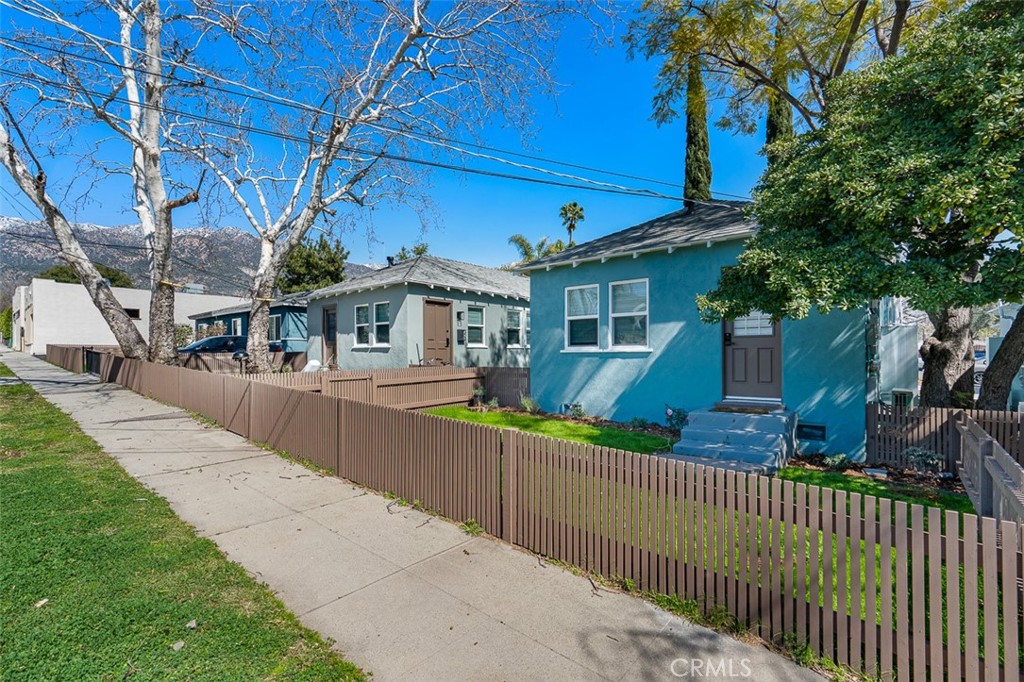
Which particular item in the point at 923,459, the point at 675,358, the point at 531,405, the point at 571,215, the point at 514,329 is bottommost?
the point at 923,459

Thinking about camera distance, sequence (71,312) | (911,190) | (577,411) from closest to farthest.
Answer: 1. (911,190)
2. (577,411)
3. (71,312)

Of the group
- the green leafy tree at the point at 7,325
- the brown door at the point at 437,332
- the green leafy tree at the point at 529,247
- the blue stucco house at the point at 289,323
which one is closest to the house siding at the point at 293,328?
the blue stucco house at the point at 289,323

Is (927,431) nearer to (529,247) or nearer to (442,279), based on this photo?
(442,279)

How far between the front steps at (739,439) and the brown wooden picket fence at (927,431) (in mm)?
1136

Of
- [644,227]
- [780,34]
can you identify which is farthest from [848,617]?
[780,34]

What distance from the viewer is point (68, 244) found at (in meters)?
14.3

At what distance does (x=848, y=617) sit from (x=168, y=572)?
4890 millimetres

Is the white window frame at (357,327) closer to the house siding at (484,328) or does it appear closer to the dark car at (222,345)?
the house siding at (484,328)

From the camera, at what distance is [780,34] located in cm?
1207

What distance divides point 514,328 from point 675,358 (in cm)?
929

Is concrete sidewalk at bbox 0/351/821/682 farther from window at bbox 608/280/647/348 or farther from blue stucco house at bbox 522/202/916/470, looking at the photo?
window at bbox 608/280/647/348

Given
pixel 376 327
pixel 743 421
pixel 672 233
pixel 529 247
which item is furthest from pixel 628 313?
pixel 529 247

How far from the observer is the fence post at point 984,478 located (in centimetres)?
463

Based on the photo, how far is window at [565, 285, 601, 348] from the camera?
11.3m
